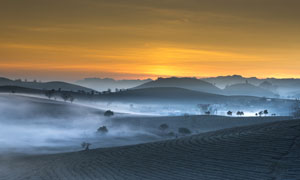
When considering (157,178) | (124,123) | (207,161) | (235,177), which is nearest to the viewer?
(235,177)

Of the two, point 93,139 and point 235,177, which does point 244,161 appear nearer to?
point 235,177

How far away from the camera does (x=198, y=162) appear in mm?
28438

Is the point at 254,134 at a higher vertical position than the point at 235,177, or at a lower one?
higher

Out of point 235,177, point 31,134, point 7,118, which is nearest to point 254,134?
point 235,177

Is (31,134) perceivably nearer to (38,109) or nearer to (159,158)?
(38,109)

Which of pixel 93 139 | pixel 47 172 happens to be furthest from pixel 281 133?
pixel 93 139

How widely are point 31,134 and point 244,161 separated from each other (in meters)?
72.4

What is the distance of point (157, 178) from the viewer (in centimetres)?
2550

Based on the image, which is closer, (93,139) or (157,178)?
(157,178)

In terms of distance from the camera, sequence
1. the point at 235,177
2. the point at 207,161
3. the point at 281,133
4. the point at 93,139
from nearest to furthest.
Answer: the point at 235,177, the point at 207,161, the point at 281,133, the point at 93,139

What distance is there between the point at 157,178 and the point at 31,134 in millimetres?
70100

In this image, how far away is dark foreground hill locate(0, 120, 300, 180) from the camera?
78.9 ft

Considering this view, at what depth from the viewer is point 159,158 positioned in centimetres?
3222

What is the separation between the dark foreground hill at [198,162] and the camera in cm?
2405
